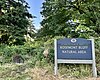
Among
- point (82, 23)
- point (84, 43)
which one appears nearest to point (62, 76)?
point (84, 43)

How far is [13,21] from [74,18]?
4283 mm

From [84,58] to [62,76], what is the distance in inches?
36.0

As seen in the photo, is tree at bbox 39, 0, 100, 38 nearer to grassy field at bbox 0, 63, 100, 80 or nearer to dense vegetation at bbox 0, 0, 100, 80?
dense vegetation at bbox 0, 0, 100, 80

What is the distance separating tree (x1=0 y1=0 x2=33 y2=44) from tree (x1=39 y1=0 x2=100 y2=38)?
1.80 meters

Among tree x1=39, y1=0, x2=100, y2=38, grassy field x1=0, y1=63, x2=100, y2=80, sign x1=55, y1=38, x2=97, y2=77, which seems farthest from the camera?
tree x1=39, y1=0, x2=100, y2=38

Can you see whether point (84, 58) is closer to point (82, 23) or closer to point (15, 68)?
point (15, 68)

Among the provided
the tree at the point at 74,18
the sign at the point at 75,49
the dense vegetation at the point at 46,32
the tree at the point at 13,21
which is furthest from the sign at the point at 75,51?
the tree at the point at 13,21

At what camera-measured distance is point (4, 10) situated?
13.3m

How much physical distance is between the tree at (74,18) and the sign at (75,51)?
12.8 feet

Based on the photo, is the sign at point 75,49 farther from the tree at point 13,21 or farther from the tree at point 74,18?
the tree at point 13,21

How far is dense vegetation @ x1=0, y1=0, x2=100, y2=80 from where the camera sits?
653 cm

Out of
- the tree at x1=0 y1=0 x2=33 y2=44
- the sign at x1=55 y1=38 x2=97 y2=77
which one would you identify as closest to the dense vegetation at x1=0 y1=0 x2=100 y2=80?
the tree at x1=0 y1=0 x2=33 y2=44

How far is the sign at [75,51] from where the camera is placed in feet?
21.2

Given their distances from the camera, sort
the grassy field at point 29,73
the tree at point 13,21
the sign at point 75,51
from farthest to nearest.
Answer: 1. the tree at point 13,21
2. the sign at point 75,51
3. the grassy field at point 29,73
